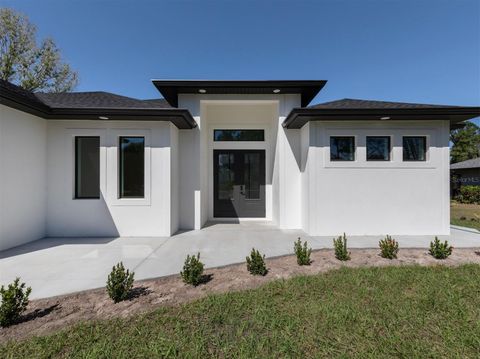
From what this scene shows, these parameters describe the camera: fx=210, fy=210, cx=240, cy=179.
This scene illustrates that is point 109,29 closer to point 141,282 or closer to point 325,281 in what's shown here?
point 141,282

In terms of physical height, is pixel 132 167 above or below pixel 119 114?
below

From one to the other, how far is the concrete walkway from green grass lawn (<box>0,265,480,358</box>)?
4.30ft

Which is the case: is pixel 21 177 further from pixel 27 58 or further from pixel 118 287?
pixel 27 58

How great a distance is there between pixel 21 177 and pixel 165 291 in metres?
5.26

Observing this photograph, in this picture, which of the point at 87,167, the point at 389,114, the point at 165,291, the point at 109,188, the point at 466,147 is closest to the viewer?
the point at 165,291

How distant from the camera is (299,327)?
2.34m

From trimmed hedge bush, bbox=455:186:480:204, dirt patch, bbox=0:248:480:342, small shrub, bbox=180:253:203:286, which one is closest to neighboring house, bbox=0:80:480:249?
dirt patch, bbox=0:248:480:342

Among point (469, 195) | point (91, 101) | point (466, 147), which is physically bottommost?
point (469, 195)

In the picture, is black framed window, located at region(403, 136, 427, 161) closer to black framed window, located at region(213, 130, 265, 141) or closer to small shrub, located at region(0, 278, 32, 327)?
black framed window, located at region(213, 130, 265, 141)

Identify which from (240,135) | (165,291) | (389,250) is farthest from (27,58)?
(389,250)

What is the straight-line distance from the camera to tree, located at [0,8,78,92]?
14305mm

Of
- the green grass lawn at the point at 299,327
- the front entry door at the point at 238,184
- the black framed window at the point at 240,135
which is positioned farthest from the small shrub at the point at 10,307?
the black framed window at the point at 240,135

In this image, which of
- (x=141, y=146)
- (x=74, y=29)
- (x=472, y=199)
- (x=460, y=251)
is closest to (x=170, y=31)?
(x=74, y=29)

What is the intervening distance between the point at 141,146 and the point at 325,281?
5879 millimetres
